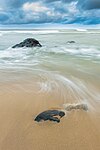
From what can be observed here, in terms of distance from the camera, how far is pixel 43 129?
11.7ft

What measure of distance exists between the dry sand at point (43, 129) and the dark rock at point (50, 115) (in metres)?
0.09

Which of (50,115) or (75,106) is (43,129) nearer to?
(50,115)

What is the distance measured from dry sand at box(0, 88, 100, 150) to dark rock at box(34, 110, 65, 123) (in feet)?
0.28

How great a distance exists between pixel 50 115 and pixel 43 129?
0.38 meters

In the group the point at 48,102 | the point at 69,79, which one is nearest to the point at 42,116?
the point at 48,102

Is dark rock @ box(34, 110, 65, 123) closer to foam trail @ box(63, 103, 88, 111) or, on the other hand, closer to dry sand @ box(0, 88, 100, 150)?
dry sand @ box(0, 88, 100, 150)

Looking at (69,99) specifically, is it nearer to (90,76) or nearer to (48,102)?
(48,102)

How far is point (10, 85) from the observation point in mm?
5902

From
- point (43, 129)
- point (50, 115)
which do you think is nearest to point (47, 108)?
point (50, 115)

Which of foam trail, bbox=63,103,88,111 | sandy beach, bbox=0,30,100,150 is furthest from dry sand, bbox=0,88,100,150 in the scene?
foam trail, bbox=63,103,88,111

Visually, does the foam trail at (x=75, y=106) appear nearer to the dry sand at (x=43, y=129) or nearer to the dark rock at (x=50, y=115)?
the dry sand at (x=43, y=129)

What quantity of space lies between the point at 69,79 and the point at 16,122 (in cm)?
313

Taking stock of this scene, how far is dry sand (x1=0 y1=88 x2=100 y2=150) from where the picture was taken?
125 inches

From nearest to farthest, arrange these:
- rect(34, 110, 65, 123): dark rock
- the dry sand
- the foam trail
→ the dry sand < rect(34, 110, 65, 123): dark rock < the foam trail
